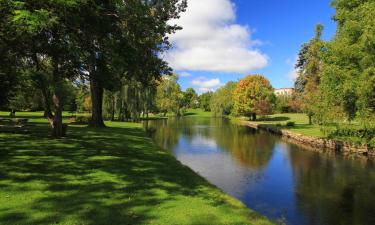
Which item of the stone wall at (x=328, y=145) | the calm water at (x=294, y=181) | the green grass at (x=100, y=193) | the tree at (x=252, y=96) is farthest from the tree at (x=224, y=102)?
the green grass at (x=100, y=193)

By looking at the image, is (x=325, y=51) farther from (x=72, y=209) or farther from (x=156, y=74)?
(x=72, y=209)

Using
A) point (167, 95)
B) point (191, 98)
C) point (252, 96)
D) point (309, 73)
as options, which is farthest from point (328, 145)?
point (191, 98)

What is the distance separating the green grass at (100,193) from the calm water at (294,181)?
308 cm

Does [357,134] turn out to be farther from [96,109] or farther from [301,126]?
[96,109]

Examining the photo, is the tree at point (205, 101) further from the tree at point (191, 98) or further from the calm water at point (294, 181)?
the calm water at point (294, 181)

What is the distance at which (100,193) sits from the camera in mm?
8664

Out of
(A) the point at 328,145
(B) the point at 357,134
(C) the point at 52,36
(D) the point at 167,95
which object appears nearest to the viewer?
(C) the point at 52,36

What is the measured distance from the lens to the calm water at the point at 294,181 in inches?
470

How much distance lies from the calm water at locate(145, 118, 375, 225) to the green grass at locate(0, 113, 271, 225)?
308 cm

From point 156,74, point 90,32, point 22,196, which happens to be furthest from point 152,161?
point 22,196

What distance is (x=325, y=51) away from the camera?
81.8 ft

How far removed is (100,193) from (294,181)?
1173cm

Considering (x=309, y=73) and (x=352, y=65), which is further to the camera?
(x=309, y=73)

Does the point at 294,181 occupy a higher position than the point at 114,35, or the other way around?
the point at 114,35
